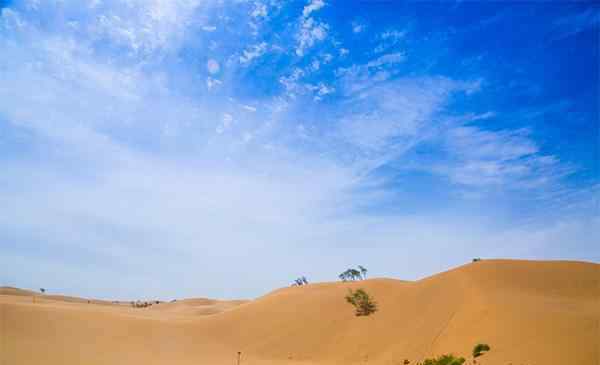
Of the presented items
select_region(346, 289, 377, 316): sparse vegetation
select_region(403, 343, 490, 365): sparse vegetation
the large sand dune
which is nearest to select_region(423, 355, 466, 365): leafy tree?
select_region(403, 343, 490, 365): sparse vegetation

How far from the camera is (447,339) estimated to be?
16547 millimetres

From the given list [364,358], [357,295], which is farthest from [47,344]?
[357,295]

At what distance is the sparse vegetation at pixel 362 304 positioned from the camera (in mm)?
27142

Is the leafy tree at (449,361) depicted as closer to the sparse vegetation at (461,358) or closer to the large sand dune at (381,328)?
the sparse vegetation at (461,358)

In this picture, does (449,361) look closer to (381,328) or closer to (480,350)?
(480,350)

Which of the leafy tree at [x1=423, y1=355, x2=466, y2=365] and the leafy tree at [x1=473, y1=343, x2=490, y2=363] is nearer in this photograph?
the leafy tree at [x1=423, y1=355, x2=466, y2=365]

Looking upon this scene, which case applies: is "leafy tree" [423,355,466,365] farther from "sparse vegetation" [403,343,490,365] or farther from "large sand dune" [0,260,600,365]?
"large sand dune" [0,260,600,365]

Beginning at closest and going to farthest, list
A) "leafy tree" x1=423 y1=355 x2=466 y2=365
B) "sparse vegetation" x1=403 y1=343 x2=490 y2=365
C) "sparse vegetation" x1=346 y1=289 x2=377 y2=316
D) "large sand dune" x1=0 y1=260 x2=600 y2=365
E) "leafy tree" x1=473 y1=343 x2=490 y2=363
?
"leafy tree" x1=423 y1=355 x2=466 y2=365 → "sparse vegetation" x1=403 y1=343 x2=490 y2=365 → "leafy tree" x1=473 y1=343 x2=490 y2=363 → "large sand dune" x1=0 y1=260 x2=600 y2=365 → "sparse vegetation" x1=346 y1=289 x2=377 y2=316

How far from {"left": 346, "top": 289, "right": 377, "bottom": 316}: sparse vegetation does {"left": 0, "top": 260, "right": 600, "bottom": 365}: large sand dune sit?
0.77 metres

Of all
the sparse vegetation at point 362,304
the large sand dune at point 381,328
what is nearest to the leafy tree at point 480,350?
the large sand dune at point 381,328

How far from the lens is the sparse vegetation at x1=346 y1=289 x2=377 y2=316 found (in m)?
27.1

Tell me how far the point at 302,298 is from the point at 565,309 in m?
22.7

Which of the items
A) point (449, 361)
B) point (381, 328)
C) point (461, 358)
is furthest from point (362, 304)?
point (461, 358)

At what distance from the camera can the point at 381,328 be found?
23391 mm
